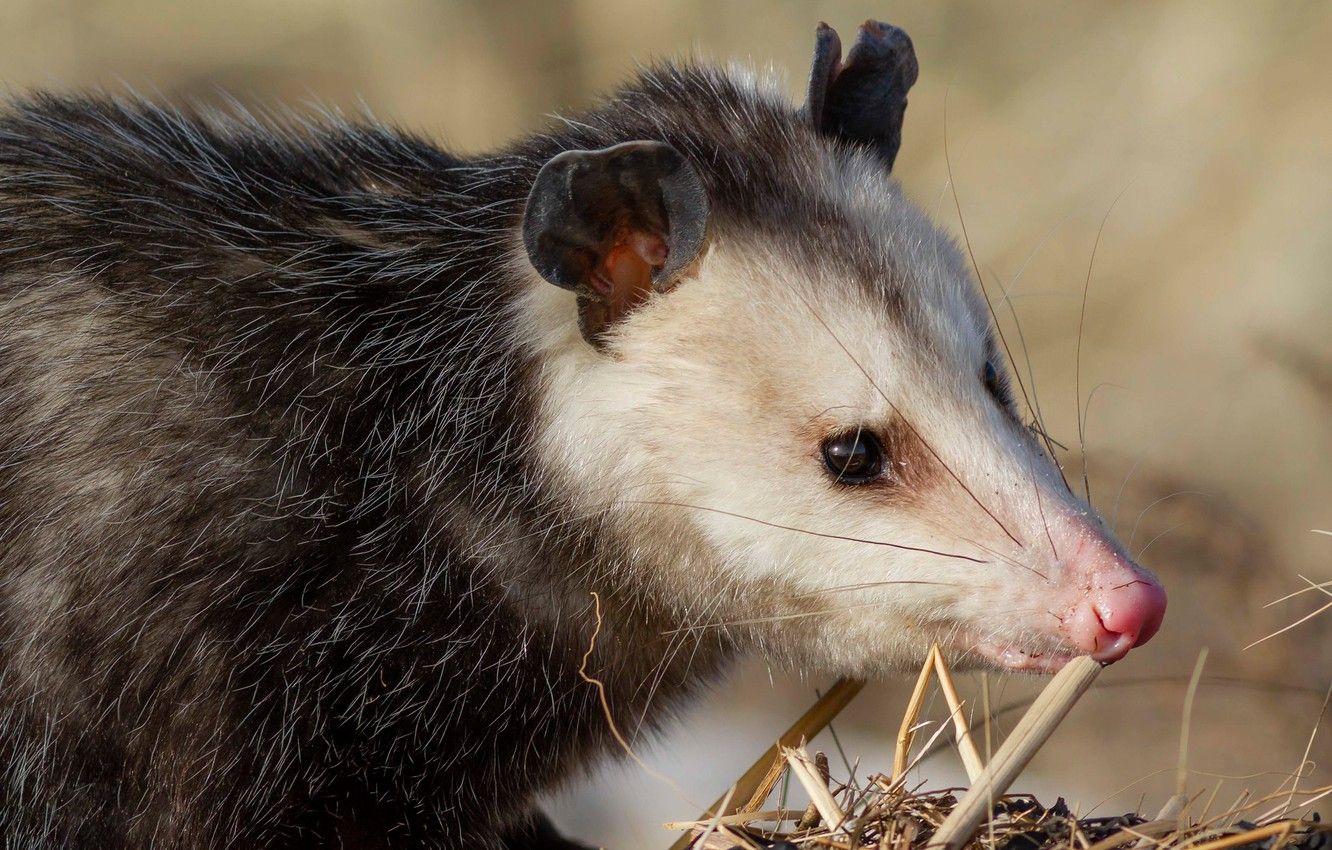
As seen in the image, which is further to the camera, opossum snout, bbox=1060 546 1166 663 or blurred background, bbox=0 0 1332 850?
blurred background, bbox=0 0 1332 850

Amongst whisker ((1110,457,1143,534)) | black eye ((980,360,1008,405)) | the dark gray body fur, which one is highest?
black eye ((980,360,1008,405))

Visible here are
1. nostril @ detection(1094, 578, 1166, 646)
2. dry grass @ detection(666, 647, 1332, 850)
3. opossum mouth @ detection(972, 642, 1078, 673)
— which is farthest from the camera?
opossum mouth @ detection(972, 642, 1078, 673)

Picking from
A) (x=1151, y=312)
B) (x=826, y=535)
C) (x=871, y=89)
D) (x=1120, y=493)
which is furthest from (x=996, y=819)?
(x=1151, y=312)

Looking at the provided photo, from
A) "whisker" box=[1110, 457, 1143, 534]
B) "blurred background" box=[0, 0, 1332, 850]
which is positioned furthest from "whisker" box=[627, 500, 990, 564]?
"blurred background" box=[0, 0, 1332, 850]

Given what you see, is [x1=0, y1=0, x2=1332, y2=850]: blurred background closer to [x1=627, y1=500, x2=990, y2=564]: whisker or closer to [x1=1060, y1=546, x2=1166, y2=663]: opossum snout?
[x1=627, y1=500, x2=990, y2=564]: whisker

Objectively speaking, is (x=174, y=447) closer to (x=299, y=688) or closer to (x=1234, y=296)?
(x=299, y=688)

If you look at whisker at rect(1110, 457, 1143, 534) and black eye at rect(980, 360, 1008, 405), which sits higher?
black eye at rect(980, 360, 1008, 405)

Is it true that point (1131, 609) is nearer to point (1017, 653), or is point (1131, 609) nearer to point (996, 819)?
point (1017, 653)

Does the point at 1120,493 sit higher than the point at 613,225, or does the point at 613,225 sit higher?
the point at 613,225
